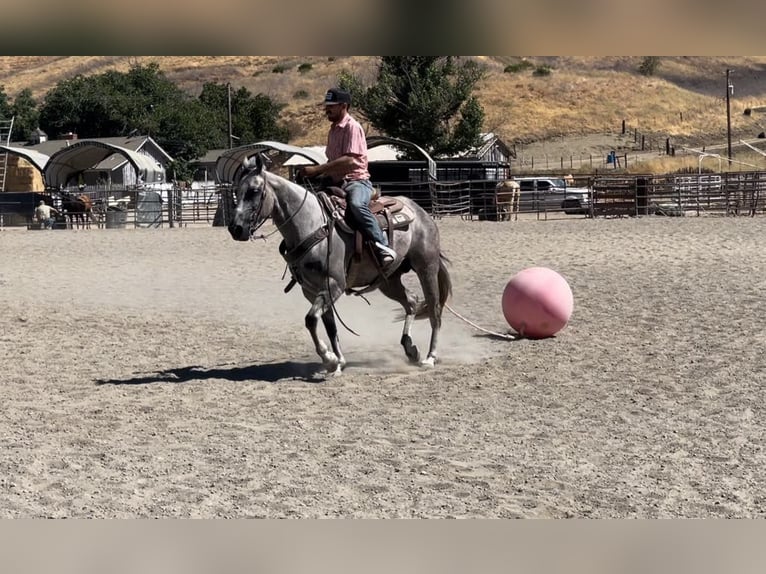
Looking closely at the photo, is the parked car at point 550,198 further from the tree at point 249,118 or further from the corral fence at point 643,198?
the tree at point 249,118

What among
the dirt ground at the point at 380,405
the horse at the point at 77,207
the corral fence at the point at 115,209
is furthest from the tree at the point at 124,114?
the dirt ground at the point at 380,405

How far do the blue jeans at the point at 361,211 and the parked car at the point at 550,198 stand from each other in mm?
23362

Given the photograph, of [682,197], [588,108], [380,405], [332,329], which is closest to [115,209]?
[682,197]

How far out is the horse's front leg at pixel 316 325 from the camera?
834cm

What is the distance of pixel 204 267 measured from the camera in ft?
57.8

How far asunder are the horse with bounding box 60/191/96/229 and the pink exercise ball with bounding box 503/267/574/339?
24800 mm

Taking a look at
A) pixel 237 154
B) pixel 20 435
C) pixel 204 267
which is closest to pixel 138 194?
pixel 237 154

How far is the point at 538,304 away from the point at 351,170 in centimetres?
256

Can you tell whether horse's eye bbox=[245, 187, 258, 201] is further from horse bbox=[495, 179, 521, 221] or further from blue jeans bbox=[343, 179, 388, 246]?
horse bbox=[495, 179, 521, 221]

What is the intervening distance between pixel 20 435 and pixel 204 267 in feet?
37.3

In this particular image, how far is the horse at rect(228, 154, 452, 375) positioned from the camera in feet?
26.5

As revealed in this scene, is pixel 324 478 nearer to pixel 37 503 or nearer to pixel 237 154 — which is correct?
pixel 37 503

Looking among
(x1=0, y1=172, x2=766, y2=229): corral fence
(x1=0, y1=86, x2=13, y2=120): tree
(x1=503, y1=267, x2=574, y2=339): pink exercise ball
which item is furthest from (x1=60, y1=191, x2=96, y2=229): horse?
(x1=0, y1=86, x2=13, y2=120): tree

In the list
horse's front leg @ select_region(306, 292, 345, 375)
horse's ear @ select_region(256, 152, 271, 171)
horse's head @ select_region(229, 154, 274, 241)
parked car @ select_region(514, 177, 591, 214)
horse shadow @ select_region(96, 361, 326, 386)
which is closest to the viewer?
horse's head @ select_region(229, 154, 274, 241)
